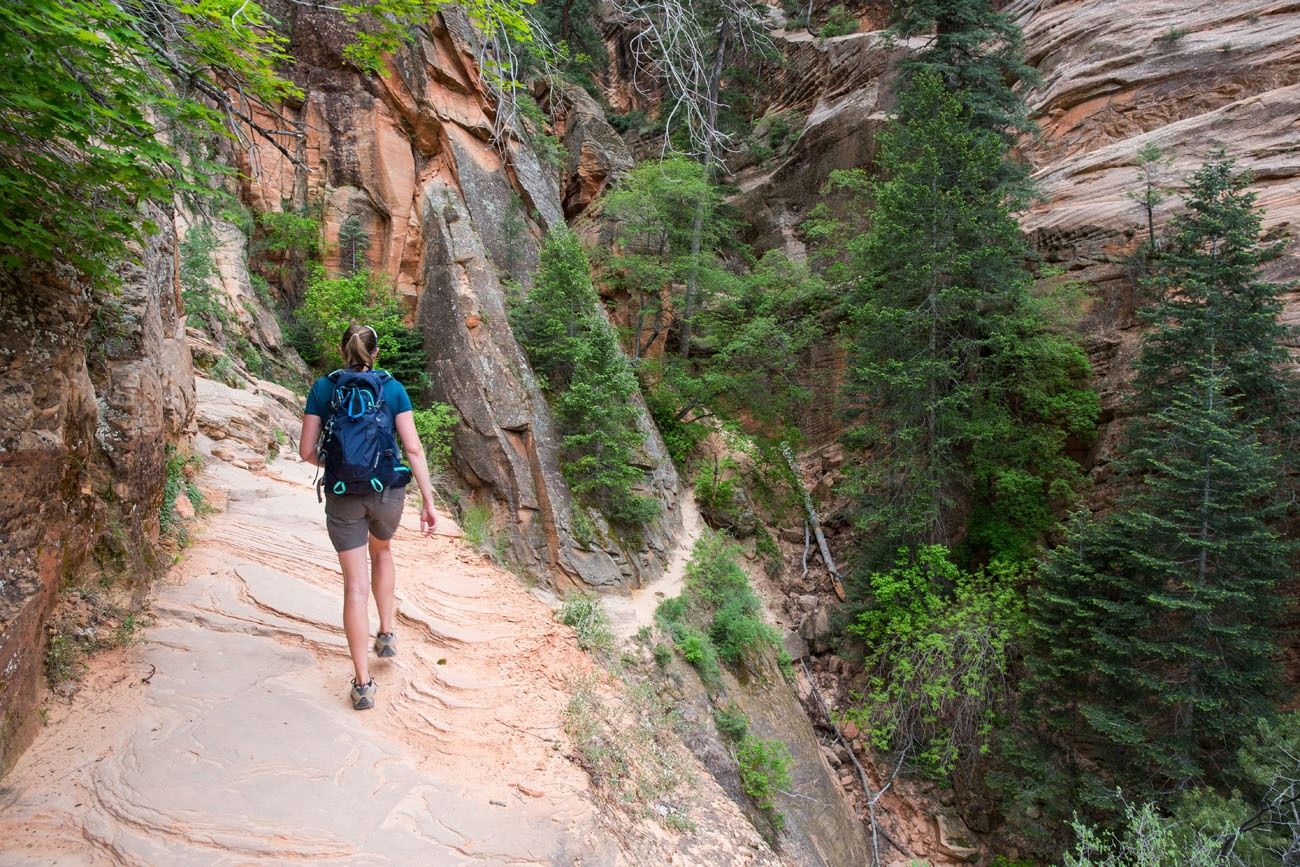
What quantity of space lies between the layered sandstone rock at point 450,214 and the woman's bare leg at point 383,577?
8482 millimetres

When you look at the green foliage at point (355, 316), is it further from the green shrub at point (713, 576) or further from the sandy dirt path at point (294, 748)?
the sandy dirt path at point (294, 748)

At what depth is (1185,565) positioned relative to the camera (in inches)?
311

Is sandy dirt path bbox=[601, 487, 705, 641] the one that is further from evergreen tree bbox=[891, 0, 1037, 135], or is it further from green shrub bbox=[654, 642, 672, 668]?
evergreen tree bbox=[891, 0, 1037, 135]

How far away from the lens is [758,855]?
364cm

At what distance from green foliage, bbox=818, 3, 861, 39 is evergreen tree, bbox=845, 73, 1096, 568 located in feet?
38.5

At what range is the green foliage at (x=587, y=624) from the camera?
486 centimetres

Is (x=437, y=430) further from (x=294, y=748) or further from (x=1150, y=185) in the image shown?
(x=1150, y=185)

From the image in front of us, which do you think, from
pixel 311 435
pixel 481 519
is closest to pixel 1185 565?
pixel 311 435

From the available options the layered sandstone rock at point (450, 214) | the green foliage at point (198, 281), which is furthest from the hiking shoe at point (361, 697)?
the green foliage at point (198, 281)

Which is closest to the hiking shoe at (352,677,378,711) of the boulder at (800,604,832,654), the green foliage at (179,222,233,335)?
the green foliage at (179,222,233,335)

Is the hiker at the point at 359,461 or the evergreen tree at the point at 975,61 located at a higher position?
the evergreen tree at the point at 975,61

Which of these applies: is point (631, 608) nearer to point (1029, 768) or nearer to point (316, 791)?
point (1029, 768)

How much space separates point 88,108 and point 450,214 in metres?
13.6

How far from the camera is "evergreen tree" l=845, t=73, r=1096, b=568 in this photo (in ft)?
35.6
